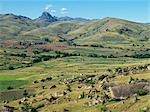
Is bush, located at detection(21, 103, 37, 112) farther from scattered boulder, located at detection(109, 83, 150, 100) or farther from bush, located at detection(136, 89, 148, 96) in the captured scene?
bush, located at detection(136, 89, 148, 96)

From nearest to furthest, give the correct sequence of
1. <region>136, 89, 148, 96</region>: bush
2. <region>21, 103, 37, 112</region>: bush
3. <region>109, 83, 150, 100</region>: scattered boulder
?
<region>136, 89, 148, 96</region>: bush < <region>109, 83, 150, 100</region>: scattered boulder < <region>21, 103, 37, 112</region>: bush

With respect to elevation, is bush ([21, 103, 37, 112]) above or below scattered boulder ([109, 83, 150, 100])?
below

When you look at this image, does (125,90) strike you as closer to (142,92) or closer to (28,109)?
(142,92)

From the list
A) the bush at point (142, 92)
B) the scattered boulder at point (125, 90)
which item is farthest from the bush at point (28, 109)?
the bush at point (142, 92)

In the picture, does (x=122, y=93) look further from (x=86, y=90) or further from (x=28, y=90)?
(x=28, y=90)

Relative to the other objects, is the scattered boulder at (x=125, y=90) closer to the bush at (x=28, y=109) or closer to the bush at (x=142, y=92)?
the bush at (x=142, y=92)

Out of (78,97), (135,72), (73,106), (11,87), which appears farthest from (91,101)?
(11,87)

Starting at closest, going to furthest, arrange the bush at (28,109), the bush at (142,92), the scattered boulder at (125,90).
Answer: the bush at (142,92), the scattered boulder at (125,90), the bush at (28,109)

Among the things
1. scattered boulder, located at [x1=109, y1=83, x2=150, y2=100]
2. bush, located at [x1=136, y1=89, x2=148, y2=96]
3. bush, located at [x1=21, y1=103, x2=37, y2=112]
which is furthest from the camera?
bush, located at [x1=21, y1=103, x2=37, y2=112]

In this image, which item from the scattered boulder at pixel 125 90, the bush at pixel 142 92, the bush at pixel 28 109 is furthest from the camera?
the bush at pixel 28 109

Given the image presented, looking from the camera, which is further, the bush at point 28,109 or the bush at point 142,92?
the bush at point 28,109

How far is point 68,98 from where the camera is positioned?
109 m

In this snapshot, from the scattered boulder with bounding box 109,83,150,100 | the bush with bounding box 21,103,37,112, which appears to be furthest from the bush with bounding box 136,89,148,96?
the bush with bounding box 21,103,37,112

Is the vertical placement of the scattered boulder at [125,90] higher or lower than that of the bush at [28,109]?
higher
